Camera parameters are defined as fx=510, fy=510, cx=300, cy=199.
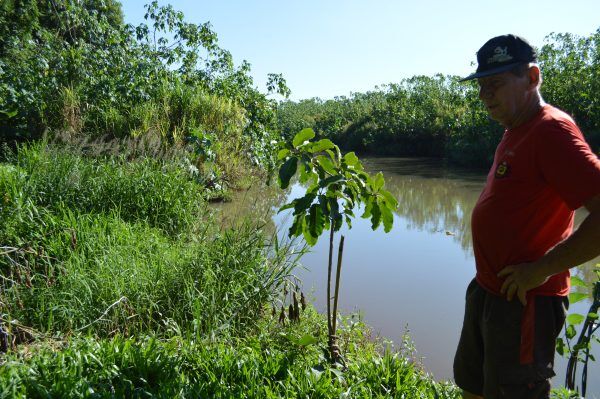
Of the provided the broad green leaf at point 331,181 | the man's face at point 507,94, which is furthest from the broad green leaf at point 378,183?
the man's face at point 507,94

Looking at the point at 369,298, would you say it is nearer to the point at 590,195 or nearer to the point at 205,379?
the point at 205,379

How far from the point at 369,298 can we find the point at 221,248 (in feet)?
5.97

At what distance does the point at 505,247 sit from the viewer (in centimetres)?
181

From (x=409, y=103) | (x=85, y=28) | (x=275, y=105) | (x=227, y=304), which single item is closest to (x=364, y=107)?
(x=409, y=103)

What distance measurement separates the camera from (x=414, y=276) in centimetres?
570

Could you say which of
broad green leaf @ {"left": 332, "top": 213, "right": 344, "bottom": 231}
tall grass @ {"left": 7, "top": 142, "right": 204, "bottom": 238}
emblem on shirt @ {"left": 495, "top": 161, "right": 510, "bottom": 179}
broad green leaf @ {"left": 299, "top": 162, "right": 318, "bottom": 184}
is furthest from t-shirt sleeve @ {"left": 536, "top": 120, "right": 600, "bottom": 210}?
tall grass @ {"left": 7, "top": 142, "right": 204, "bottom": 238}

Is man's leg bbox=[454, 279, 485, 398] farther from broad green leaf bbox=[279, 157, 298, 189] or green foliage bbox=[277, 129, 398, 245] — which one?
broad green leaf bbox=[279, 157, 298, 189]

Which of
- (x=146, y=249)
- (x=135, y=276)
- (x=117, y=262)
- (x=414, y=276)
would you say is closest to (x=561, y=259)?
(x=135, y=276)

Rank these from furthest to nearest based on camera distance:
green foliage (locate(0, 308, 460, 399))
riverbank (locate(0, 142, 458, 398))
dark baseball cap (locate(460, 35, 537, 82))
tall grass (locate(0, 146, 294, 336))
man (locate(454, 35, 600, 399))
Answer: tall grass (locate(0, 146, 294, 336)) < riverbank (locate(0, 142, 458, 398)) < green foliage (locate(0, 308, 460, 399)) < dark baseball cap (locate(460, 35, 537, 82)) < man (locate(454, 35, 600, 399))

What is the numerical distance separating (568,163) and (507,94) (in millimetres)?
365

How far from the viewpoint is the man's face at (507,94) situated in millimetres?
1798

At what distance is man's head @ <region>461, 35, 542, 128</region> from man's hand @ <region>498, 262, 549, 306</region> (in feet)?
1.72

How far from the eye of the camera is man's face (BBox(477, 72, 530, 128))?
5.90 ft

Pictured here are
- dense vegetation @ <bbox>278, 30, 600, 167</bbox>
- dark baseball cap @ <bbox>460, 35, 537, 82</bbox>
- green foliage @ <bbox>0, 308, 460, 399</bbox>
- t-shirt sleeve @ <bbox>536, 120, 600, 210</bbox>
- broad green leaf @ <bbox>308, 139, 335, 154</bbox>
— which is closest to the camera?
t-shirt sleeve @ <bbox>536, 120, 600, 210</bbox>
